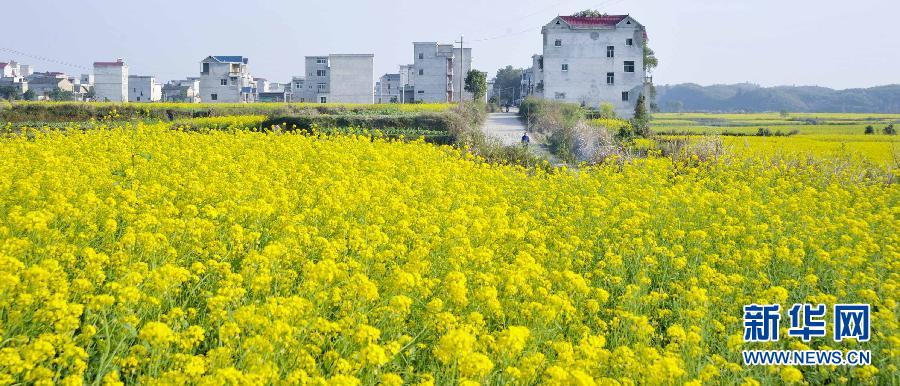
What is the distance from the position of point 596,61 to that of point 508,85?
164 ft

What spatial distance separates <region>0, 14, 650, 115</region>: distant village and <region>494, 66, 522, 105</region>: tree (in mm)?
7165

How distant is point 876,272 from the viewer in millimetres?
6410

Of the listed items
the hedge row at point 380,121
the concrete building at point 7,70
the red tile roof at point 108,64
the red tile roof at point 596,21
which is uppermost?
the concrete building at point 7,70

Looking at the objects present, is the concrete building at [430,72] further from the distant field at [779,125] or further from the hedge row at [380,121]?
the hedge row at [380,121]

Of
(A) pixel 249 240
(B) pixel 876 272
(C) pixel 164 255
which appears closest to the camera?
(C) pixel 164 255

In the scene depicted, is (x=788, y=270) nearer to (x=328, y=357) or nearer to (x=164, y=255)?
(x=328, y=357)

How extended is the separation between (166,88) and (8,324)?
100363 mm

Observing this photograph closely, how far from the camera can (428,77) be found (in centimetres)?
7069

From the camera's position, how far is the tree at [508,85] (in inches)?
3707

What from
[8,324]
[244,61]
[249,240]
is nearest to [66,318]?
[8,324]

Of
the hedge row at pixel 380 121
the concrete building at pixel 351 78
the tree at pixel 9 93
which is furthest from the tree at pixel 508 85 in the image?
the hedge row at pixel 380 121

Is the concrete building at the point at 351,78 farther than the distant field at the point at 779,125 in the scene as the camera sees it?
Yes

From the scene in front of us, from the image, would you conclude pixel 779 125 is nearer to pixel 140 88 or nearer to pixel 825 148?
pixel 825 148

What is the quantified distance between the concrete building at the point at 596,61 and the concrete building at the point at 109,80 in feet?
175
